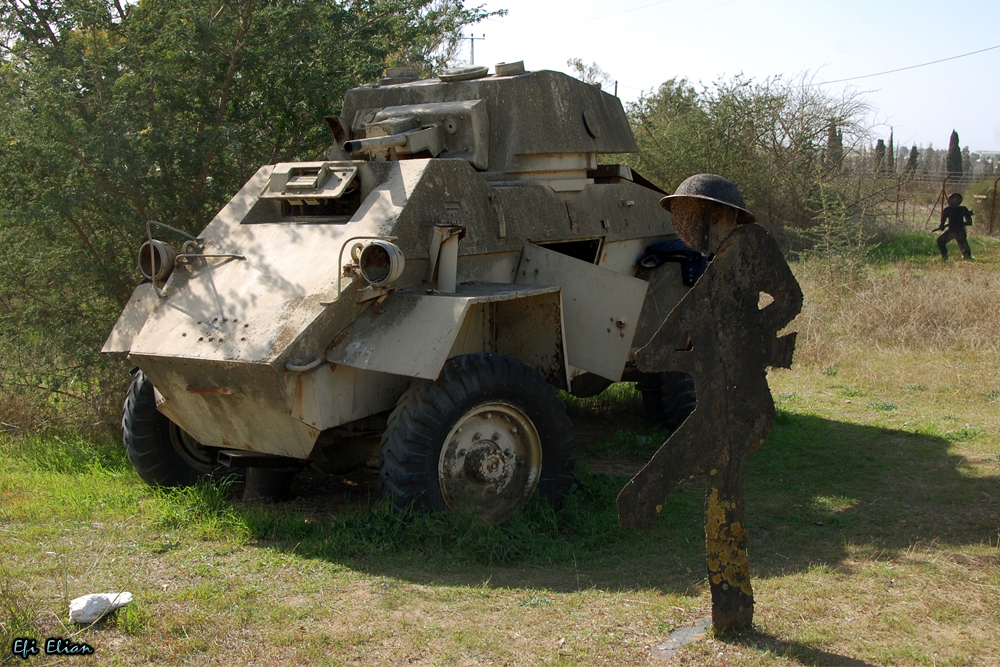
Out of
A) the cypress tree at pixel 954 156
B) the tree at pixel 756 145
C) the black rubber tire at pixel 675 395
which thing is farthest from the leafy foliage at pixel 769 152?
the cypress tree at pixel 954 156

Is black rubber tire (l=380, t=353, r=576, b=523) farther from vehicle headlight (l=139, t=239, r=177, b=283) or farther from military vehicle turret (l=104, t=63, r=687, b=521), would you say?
vehicle headlight (l=139, t=239, r=177, b=283)

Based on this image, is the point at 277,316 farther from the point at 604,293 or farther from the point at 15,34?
the point at 15,34

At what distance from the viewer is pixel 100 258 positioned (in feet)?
24.5

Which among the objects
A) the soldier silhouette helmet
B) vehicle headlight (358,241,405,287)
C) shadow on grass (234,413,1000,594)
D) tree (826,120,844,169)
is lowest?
shadow on grass (234,413,1000,594)

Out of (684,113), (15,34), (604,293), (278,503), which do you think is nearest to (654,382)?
(604,293)

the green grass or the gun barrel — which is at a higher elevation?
the gun barrel

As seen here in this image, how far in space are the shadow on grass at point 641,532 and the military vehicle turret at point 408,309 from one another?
0.22 metres

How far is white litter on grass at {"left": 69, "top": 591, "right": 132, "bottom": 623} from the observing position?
378 cm

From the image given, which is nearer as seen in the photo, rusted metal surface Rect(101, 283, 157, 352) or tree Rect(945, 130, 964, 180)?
rusted metal surface Rect(101, 283, 157, 352)

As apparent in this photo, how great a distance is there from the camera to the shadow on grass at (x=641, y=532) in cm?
470

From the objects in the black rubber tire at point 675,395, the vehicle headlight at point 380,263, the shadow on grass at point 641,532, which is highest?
the vehicle headlight at point 380,263

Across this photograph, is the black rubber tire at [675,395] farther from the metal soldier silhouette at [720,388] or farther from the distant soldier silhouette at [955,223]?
the distant soldier silhouette at [955,223]

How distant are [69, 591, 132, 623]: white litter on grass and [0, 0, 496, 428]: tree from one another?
3.92 m

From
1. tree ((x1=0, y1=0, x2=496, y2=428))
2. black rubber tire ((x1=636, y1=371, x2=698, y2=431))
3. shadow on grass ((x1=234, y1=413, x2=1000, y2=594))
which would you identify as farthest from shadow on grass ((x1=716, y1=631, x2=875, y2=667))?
tree ((x1=0, y1=0, x2=496, y2=428))
